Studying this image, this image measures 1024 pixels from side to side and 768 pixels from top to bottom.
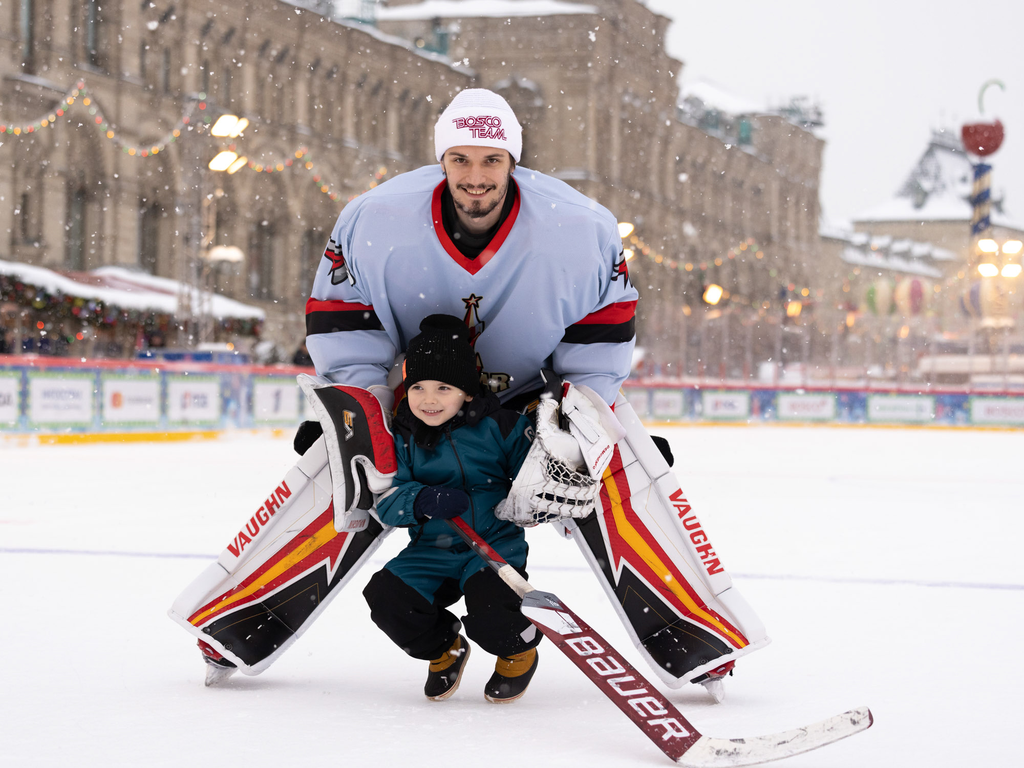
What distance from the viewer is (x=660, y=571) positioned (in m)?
Result: 2.95

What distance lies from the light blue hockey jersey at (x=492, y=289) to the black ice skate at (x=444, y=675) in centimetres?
64

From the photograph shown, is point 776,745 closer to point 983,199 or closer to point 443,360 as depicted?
point 443,360

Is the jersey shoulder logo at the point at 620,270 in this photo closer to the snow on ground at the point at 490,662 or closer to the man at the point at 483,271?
the man at the point at 483,271

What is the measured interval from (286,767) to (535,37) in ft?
124

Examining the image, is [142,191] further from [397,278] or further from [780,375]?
[397,278]

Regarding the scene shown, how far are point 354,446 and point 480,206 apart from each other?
61cm

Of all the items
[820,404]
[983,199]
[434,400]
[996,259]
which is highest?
[983,199]

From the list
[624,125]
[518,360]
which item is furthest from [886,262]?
[518,360]

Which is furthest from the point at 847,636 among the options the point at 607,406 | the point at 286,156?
the point at 286,156

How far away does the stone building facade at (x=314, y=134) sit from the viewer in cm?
2127

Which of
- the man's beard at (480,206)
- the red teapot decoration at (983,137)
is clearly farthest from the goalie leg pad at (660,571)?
the red teapot decoration at (983,137)

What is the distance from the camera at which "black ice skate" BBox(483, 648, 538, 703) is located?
2791 mm

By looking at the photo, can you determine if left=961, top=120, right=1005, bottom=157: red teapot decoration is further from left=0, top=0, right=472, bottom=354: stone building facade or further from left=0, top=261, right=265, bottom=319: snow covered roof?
left=0, top=261, right=265, bottom=319: snow covered roof

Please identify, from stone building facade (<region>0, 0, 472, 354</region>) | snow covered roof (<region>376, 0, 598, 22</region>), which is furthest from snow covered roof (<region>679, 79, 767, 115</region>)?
stone building facade (<region>0, 0, 472, 354</region>)
